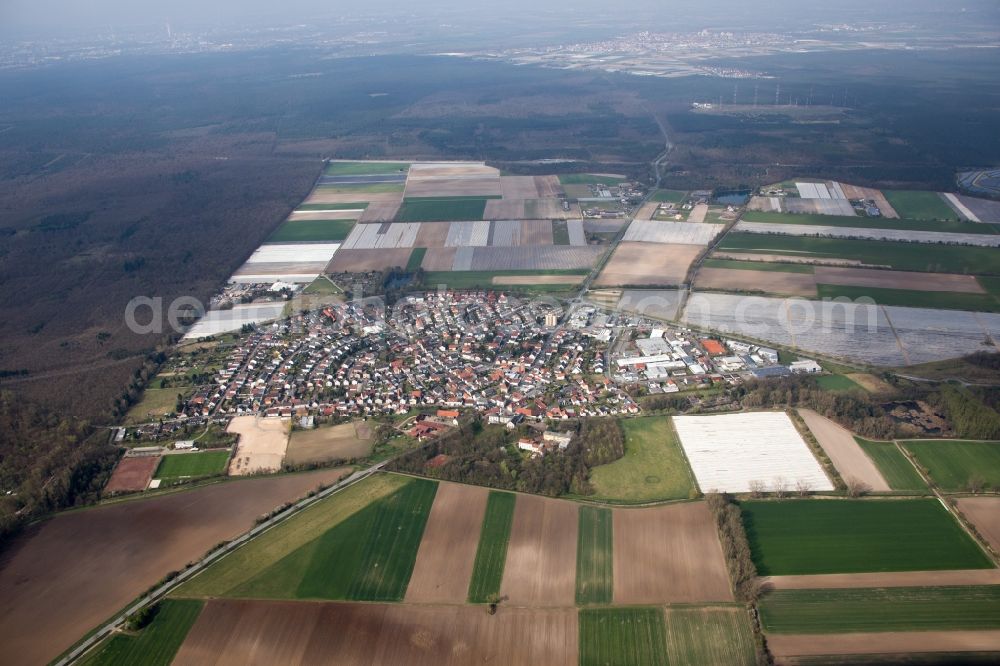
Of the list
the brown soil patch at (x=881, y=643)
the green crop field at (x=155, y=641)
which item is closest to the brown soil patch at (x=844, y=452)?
the brown soil patch at (x=881, y=643)

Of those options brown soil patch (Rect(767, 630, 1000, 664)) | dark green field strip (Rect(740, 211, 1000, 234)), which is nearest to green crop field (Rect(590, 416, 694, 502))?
brown soil patch (Rect(767, 630, 1000, 664))

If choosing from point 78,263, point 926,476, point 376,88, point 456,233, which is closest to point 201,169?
point 78,263

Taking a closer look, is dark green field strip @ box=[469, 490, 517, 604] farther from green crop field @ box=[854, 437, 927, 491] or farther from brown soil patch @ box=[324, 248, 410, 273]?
brown soil patch @ box=[324, 248, 410, 273]

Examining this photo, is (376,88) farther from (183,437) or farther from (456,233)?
(183,437)

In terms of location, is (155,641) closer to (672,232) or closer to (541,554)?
(541,554)

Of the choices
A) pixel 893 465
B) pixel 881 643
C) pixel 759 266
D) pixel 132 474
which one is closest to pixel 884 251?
pixel 759 266
